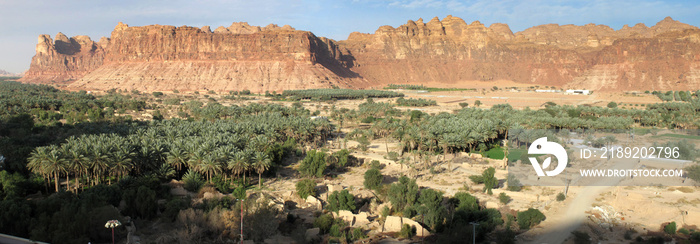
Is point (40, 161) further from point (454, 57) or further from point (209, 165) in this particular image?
point (454, 57)

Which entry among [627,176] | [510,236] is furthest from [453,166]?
[510,236]

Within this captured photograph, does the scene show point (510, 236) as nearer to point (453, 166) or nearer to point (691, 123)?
point (453, 166)

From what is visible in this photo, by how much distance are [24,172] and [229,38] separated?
121m

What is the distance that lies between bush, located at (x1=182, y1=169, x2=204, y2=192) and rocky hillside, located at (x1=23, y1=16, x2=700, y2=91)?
102594mm

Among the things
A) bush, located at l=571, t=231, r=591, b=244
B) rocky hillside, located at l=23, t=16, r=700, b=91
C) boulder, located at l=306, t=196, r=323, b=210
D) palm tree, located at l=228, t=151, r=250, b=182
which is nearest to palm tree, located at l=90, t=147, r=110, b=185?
palm tree, located at l=228, t=151, r=250, b=182

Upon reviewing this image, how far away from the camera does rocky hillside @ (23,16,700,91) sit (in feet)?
446

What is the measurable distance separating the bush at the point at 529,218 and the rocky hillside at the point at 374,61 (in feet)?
369

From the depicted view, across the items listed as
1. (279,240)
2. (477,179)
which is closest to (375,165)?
(477,179)

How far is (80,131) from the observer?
43.4 metres

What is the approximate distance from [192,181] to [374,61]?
523 ft

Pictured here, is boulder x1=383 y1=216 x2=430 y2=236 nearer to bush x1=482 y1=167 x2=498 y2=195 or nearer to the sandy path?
the sandy path

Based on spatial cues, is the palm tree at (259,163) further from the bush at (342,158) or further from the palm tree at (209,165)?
the bush at (342,158)

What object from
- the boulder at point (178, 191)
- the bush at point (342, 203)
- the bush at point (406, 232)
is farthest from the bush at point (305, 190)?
the bush at point (406, 232)

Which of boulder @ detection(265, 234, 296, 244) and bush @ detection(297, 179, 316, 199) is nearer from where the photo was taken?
boulder @ detection(265, 234, 296, 244)
